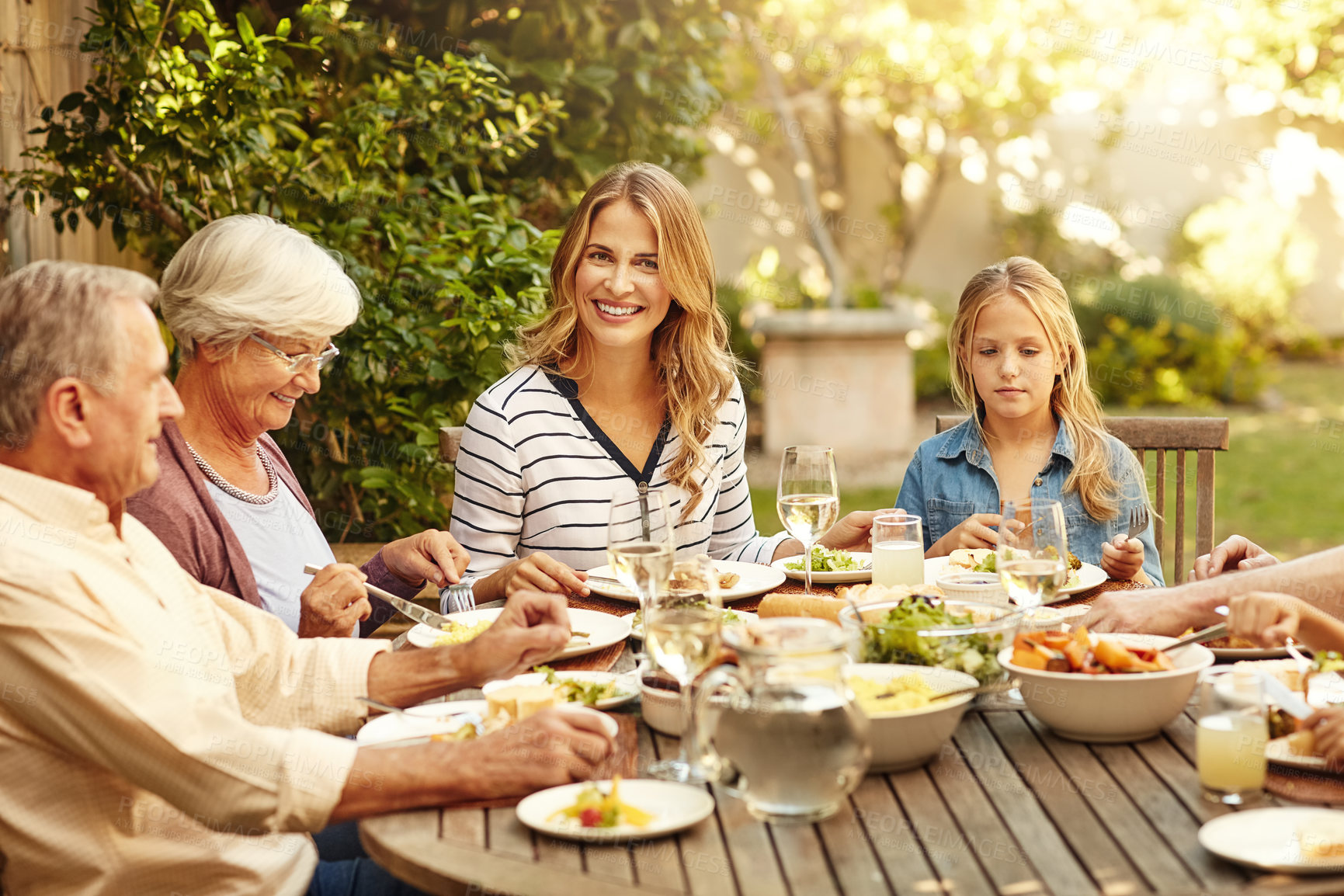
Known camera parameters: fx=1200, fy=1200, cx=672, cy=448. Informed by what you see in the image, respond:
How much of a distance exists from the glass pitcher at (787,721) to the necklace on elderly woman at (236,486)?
1382 millimetres

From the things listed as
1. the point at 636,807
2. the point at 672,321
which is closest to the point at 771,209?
the point at 672,321

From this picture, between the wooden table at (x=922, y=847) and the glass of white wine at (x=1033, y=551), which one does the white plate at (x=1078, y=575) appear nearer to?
the glass of white wine at (x=1033, y=551)

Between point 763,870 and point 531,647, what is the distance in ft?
1.95

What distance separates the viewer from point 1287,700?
1.51m

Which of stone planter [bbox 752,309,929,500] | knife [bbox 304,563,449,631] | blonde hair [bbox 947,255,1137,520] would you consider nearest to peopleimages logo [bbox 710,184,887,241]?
stone planter [bbox 752,309,929,500]

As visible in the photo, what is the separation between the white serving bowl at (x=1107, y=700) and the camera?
5.04 ft

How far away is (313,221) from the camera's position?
399cm

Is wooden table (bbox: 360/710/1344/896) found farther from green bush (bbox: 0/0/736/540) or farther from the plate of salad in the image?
green bush (bbox: 0/0/736/540)

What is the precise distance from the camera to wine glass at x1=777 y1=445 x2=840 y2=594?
221 cm

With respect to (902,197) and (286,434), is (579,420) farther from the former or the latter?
(902,197)

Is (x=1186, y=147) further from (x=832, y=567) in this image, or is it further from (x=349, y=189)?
(x=832, y=567)

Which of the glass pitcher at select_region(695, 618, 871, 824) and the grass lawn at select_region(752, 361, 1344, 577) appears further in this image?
the grass lawn at select_region(752, 361, 1344, 577)

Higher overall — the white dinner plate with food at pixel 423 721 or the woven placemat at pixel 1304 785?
the woven placemat at pixel 1304 785

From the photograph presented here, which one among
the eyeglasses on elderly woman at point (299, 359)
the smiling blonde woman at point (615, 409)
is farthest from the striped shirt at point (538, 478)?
the eyeglasses on elderly woman at point (299, 359)
